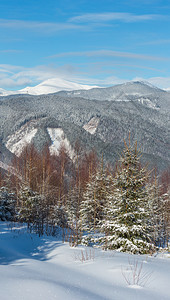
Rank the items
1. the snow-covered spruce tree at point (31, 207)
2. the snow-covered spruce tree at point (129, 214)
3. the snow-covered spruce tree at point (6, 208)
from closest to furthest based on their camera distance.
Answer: the snow-covered spruce tree at point (129, 214) → the snow-covered spruce tree at point (31, 207) → the snow-covered spruce tree at point (6, 208)

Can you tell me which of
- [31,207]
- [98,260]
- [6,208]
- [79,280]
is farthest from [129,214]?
[6,208]

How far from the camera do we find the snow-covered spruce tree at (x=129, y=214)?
343 inches

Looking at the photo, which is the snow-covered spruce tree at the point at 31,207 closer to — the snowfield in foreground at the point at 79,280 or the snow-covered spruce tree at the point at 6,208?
the snow-covered spruce tree at the point at 6,208

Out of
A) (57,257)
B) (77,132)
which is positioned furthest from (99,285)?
(77,132)

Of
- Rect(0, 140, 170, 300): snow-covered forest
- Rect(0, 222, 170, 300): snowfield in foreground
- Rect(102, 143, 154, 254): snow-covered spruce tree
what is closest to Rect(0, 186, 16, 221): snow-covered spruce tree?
Rect(0, 140, 170, 300): snow-covered forest

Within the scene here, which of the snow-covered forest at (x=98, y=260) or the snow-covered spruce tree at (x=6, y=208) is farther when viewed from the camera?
the snow-covered spruce tree at (x=6, y=208)

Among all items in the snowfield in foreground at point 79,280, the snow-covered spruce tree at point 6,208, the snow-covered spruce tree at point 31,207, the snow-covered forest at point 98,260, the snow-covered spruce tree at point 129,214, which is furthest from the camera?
the snow-covered spruce tree at point 6,208

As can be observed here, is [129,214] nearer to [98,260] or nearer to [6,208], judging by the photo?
[98,260]

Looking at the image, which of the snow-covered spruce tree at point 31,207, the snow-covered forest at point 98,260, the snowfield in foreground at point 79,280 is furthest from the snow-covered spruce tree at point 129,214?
the snow-covered spruce tree at point 31,207

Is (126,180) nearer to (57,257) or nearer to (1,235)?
(57,257)

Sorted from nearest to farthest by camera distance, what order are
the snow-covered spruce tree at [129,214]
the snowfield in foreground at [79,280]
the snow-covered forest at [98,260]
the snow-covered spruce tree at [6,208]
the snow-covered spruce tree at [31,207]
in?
1. the snowfield in foreground at [79,280]
2. the snow-covered forest at [98,260]
3. the snow-covered spruce tree at [129,214]
4. the snow-covered spruce tree at [31,207]
5. the snow-covered spruce tree at [6,208]

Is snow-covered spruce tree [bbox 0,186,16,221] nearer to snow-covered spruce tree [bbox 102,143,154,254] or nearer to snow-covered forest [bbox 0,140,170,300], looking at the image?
snow-covered forest [bbox 0,140,170,300]

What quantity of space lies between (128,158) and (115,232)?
2836mm

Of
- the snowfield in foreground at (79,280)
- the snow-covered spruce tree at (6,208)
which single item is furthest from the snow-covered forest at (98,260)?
the snow-covered spruce tree at (6,208)
